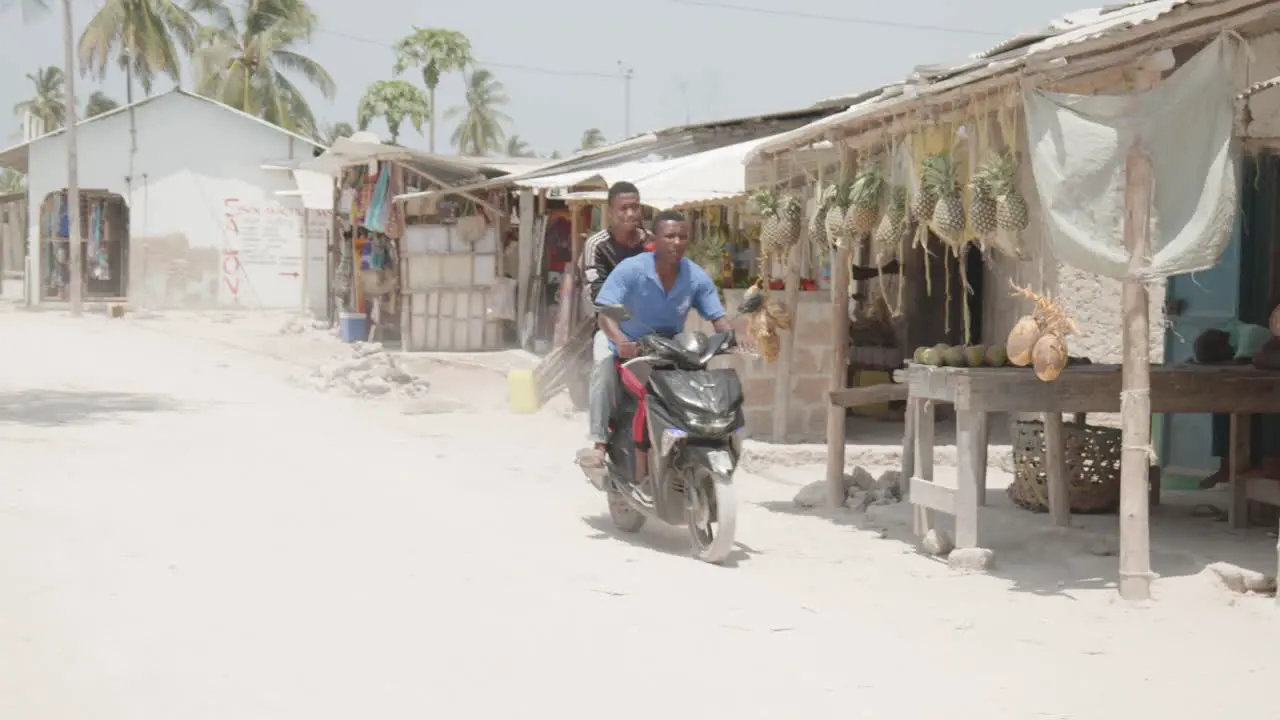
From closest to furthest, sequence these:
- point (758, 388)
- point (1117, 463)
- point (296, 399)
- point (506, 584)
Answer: point (506, 584), point (1117, 463), point (758, 388), point (296, 399)

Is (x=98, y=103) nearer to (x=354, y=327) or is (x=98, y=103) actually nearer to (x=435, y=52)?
(x=435, y=52)

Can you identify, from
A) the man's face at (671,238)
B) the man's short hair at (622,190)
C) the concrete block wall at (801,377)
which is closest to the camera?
the man's face at (671,238)

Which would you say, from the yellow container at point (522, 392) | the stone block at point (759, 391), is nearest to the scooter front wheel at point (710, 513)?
the stone block at point (759, 391)

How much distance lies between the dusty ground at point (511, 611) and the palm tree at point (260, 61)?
35148mm

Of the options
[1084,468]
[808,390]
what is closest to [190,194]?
[808,390]

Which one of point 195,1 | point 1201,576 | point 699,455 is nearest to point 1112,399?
point 1201,576

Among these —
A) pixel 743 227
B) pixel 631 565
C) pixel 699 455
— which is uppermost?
pixel 743 227

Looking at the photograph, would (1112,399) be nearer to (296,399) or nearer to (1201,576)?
(1201,576)

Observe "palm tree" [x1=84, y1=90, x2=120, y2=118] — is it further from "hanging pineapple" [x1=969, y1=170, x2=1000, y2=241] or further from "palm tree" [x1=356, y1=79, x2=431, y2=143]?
"hanging pineapple" [x1=969, y1=170, x2=1000, y2=241]

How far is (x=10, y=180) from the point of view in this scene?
277 feet

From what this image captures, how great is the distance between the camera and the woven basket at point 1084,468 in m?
8.52

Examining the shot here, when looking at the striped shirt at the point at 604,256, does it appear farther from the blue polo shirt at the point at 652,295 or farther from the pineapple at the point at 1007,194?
the pineapple at the point at 1007,194

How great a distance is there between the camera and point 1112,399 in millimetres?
7367

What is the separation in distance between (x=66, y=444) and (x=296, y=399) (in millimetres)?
4679
